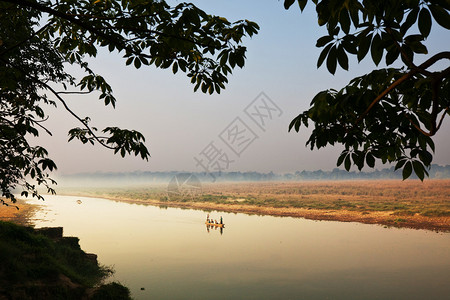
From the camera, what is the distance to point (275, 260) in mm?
20078

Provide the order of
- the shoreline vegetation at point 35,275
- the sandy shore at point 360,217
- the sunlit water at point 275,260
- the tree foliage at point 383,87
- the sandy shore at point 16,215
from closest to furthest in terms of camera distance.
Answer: the tree foliage at point 383,87
the shoreline vegetation at point 35,275
the sunlit water at point 275,260
the sandy shore at point 360,217
the sandy shore at point 16,215

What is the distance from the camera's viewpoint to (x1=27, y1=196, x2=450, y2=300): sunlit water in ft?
48.1

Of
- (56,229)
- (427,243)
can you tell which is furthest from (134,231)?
(427,243)

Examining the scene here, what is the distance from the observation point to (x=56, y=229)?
1653 centimetres

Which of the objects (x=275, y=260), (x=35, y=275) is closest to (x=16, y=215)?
(x=275, y=260)

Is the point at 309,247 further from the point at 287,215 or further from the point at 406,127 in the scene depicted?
the point at 406,127

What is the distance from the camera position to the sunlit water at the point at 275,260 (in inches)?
577

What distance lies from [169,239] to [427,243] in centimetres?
1985

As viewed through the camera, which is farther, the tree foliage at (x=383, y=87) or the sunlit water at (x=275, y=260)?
the sunlit water at (x=275, y=260)

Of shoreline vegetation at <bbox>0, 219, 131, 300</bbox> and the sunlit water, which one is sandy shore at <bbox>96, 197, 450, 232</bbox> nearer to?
the sunlit water

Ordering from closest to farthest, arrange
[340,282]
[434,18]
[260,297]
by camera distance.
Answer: [434,18], [260,297], [340,282]

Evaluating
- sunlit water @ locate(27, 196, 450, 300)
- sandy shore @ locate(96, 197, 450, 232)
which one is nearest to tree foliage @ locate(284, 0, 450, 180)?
sunlit water @ locate(27, 196, 450, 300)

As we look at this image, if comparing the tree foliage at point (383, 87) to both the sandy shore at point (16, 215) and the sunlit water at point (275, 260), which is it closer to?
the sunlit water at point (275, 260)

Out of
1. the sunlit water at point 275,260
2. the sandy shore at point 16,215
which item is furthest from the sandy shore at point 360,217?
the sandy shore at point 16,215
